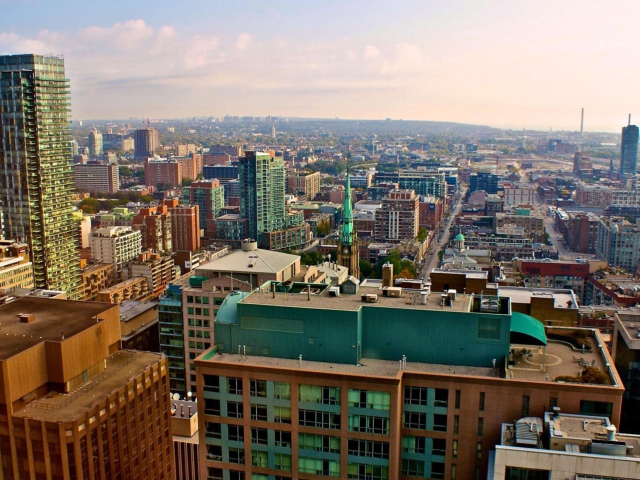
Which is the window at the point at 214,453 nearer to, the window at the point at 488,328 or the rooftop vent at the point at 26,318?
the window at the point at 488,328

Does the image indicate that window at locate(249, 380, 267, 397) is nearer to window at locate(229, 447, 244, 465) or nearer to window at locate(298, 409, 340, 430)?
A: window at locate(298, 409, 340, 430)

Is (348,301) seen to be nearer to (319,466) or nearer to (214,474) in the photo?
(319,466)

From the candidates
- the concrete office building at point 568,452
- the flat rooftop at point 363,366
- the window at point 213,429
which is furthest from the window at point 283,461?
the concrete office building at point 568,452

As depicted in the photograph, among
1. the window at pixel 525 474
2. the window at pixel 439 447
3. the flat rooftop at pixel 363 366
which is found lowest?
the window at pixel 439 447

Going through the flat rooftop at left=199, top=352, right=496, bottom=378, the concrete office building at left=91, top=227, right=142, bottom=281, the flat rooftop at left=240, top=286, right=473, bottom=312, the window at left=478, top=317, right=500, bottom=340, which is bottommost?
the concrete office building at left=91, top=227, right=142, bottom=281

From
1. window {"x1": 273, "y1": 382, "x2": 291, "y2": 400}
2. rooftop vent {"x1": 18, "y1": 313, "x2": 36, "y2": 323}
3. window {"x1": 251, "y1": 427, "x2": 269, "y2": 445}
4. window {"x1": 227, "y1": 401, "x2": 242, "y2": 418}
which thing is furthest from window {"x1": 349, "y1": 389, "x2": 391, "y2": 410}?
rooftop vent {"x1": 18, "y1": 313, "x2": 36, "y2": 323}

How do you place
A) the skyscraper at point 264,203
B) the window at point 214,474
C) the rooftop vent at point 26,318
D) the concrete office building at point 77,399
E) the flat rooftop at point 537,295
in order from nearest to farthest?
the window at point 214,474 < the concrete office building at point 77,399 < the rooftop vent at point 26,318 < the flat rooftop at point 537,295 < the skyscraper at point 264,203

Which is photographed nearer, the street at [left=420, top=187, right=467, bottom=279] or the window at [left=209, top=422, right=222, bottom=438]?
the window at [left=209, top=422, right=222, bottom=438]

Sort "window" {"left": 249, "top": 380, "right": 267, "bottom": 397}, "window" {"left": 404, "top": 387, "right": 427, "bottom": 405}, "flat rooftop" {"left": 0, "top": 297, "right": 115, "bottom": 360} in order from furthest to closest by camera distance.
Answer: "flat rooftop" {"left": 0, "top": 297, "right": 115, "bottom": 360}, "window" {"left": 249, "top": 380, "right": 267, "bottom": 397}, "window" {"left": 404, "top": 387, "right": 427, "bottom": 405}
